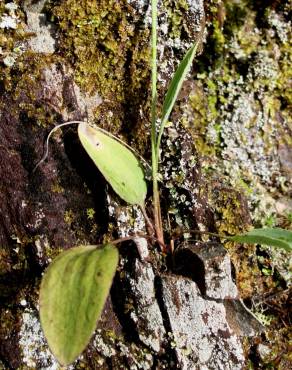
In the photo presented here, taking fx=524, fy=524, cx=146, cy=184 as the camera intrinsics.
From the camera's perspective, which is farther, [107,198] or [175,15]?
[175,15]

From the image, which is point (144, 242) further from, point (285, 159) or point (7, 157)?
point (285, 159)

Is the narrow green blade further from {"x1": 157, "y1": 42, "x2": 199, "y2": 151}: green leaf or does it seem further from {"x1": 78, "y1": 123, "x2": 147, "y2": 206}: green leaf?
{"x1": 78, "y1": 123, "x2": 147, "y2": 206}: green leaf

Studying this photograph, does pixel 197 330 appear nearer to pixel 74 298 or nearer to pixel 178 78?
pixel 74 298

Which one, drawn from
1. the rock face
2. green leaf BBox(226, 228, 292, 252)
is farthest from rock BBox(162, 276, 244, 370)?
green leaf BBox(226, 228, 292, 252)

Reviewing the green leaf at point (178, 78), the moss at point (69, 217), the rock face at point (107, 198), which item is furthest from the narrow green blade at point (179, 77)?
the moss at point (69, 217)

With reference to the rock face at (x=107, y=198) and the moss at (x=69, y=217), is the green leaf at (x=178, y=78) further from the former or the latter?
the moss at (x=69, y=217)

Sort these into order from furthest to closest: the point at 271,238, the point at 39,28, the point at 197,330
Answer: the point at 39,28
the point at 197,330
the point at 271,238

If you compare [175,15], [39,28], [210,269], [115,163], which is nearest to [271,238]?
[210,269]
